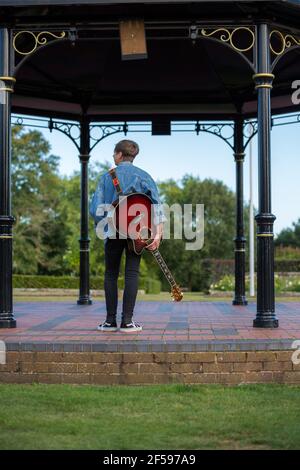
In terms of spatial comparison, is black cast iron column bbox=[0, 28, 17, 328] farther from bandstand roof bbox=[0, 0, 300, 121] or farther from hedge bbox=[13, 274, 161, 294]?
hedge bbox=[13, 274, 161, 294]

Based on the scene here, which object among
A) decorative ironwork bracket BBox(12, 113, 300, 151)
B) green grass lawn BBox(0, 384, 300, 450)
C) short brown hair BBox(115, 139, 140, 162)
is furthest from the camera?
decorative ironwork bracket BBox(12, 113, 300, 151)

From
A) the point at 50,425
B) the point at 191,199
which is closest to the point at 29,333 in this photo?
the point at 50,425

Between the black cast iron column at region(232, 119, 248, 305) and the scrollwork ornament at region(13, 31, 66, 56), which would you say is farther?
the black cast iron column at region(232, 119, 248, 305)

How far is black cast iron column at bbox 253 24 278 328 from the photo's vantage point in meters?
7.81

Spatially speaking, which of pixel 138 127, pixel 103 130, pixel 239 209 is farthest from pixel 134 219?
pixel 138 127

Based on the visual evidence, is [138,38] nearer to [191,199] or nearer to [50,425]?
[50,425]

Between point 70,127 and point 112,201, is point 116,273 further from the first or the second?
point 70,127

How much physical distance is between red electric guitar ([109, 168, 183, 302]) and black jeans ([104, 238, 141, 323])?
121 millimetres

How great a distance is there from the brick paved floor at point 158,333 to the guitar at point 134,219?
2.96 ft

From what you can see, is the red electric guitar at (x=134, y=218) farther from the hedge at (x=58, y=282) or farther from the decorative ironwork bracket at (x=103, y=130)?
the hedge at (x=58, y=282)

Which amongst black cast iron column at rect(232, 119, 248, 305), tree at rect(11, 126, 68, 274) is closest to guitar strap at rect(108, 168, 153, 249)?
black cast iron column at rect(232, 119, 248, 305)

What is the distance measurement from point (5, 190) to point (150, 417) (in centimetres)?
374

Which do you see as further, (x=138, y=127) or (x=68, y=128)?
(x=138, y=127)

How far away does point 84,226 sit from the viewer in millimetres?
12633
